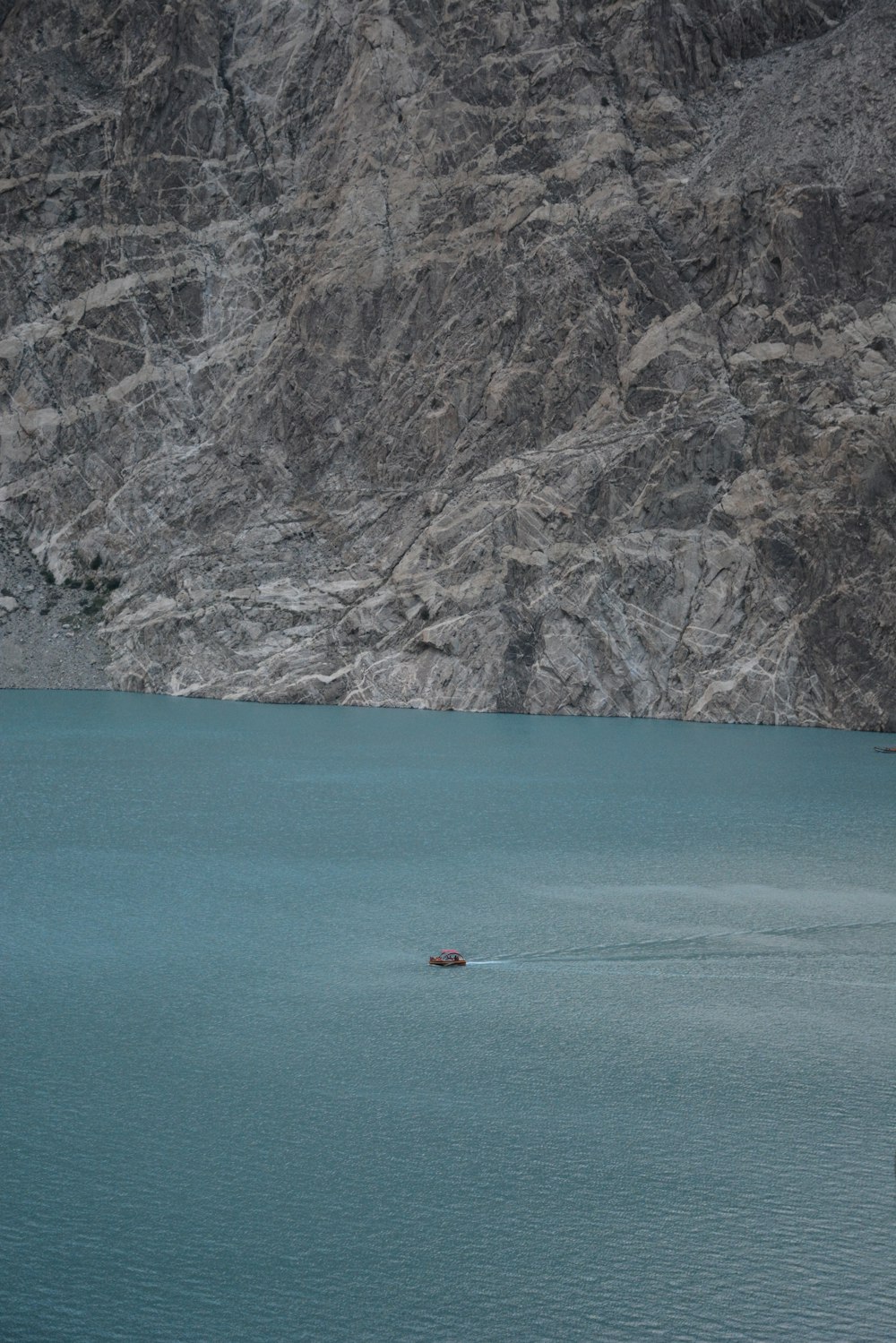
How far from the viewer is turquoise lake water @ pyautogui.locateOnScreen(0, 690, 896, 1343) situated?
12.1 metres

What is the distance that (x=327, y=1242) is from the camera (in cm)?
1280

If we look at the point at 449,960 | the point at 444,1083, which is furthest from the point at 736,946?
the point at 444,1083

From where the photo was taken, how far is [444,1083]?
1694 cm

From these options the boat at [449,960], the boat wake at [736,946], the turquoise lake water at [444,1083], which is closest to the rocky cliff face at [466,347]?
the turquoise lake water at [444,1083]

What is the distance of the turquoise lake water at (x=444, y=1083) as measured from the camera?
12.1m

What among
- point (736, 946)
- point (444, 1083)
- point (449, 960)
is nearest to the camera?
point (444, 1083)

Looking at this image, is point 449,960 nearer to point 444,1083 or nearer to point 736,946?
point 736,946

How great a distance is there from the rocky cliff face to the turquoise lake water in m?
36.0

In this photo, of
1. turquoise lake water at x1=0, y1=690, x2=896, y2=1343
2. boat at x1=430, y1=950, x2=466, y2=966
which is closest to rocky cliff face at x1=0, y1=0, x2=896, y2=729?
turquoise lake water at x1=0, y1=690, x2=896, y2=1343

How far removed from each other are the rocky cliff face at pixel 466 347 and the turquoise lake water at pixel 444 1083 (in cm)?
3604

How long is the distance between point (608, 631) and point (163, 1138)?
191 ft

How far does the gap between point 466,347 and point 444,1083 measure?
6952 cm

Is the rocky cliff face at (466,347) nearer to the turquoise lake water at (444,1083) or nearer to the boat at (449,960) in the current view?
the turquoise lake water at (444,1083)

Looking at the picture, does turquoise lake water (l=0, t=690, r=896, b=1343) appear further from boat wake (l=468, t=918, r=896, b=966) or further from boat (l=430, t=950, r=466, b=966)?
boat (l=430, t=950, r=466, b=966)
